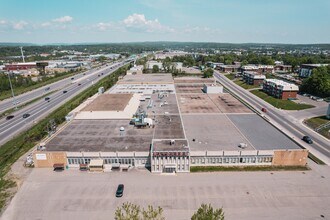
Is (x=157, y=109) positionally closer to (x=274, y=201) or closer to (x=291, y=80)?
(x=274, y=201)

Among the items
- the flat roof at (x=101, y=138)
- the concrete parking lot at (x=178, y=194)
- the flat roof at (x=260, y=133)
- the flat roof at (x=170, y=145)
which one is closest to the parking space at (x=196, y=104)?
the flat roof at (x=260, y=133)

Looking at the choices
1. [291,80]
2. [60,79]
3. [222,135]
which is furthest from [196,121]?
[60,79]

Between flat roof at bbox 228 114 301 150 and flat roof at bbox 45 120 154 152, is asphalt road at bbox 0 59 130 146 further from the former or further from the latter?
flat roof at bbox 228 114 301 150

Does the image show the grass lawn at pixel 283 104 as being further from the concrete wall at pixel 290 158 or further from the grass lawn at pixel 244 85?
the concrete wall at pixel 290 158

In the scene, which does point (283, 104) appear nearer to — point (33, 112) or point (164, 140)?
point (164, 140)

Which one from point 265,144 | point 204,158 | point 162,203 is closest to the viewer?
point 162,203

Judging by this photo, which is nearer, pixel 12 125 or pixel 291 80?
pixel 12 125

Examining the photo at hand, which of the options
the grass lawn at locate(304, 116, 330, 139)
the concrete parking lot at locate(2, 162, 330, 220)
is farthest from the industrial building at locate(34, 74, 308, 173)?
the grass lawn at locate(304, 116, 330, 139)
